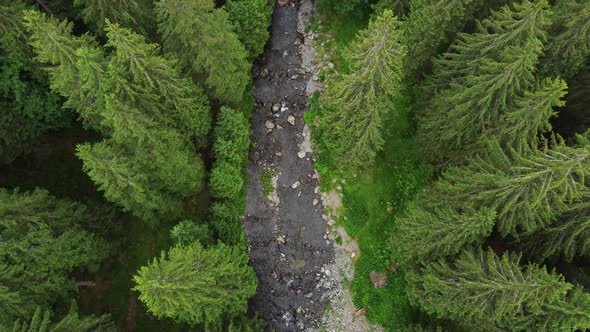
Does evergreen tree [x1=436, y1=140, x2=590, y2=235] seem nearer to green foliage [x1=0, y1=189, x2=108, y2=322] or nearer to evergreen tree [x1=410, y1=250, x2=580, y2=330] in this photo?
evergreen tree [x1=410, y1=250, x2=580, y2=330]

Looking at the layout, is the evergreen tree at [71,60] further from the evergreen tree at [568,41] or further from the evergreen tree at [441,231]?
the evergreen tree at [568,41]

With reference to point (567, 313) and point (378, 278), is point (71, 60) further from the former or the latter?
point (567, 313)

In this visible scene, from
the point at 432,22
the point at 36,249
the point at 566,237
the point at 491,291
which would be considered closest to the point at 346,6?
the point at 432,22

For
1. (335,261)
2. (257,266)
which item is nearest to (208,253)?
(257,266)

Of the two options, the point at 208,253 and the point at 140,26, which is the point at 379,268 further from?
the point at 140,26

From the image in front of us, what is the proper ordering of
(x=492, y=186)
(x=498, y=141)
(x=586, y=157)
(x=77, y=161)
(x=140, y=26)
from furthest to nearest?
(x=77, y=161), (x=140, y=26), (x=498, y=141), (x=492, y=186), (x=586, y=157)
